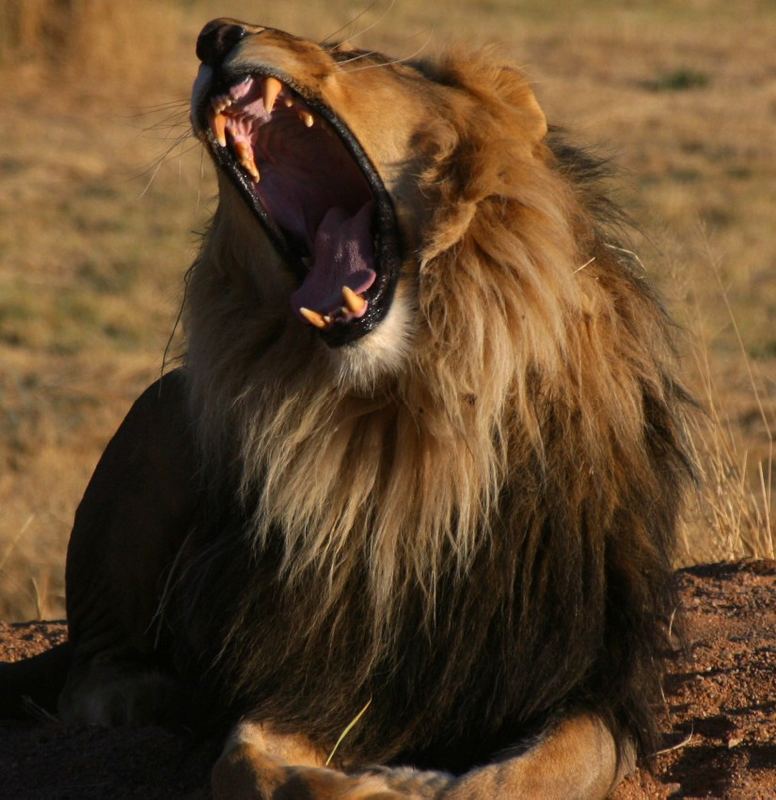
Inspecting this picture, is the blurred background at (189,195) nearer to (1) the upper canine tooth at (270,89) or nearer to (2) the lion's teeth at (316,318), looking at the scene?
(1) the upper canine tooth at (270,89)

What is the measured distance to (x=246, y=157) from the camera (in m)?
3.24

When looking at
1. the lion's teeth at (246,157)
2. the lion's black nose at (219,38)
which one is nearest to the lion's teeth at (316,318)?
the lion's teeth at (246,157)

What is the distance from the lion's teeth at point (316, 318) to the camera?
2996 mm

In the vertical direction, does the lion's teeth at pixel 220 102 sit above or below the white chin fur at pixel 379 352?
above

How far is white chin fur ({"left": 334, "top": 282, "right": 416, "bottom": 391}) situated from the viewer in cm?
300

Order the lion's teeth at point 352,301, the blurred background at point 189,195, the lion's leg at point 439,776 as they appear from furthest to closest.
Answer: the blurred background at point 189,195, the lion's teeth at point 352,301, the lion's leg at point 439,776

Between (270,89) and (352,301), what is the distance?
446mm

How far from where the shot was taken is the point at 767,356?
880 centimetres

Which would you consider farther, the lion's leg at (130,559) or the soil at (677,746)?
the lion's leg at (130,559)

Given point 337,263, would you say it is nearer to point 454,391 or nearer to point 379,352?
point 379,352

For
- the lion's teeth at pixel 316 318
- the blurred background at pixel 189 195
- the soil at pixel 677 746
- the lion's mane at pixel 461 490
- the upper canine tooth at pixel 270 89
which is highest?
the upper canine tooth at pixel 270 89

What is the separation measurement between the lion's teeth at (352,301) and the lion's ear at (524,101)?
21.2 inches

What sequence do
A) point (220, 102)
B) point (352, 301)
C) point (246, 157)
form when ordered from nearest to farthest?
point (352, 301) < point (220, 102) < point (246, 157)

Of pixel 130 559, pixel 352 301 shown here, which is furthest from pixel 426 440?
pixel 130 559
